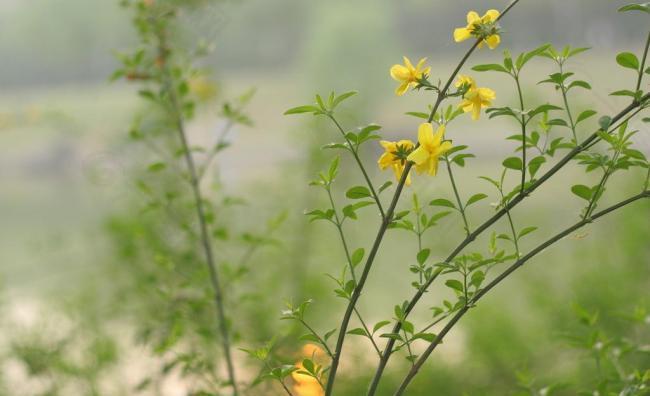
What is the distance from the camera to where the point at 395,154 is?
37 centimetres

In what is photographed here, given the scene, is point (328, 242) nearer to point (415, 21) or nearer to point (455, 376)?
point (455, 376)

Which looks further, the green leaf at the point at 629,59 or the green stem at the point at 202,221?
the green stem at the point at 202,221

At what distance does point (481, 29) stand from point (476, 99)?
3cm

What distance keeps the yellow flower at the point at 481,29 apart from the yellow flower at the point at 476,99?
0.02 meters

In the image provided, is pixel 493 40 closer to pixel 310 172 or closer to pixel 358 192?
pixel 358 192

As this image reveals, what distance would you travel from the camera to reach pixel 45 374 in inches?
47.3

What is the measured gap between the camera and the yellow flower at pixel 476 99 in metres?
0.38

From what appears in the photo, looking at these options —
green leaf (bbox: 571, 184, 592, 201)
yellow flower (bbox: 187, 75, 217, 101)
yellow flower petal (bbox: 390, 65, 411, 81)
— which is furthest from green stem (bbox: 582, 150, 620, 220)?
A: yellow flower (bbox: 187, 75, 217, 101)

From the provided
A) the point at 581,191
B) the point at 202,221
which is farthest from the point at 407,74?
the point at 202,221

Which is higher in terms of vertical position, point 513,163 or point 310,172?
point 310,172

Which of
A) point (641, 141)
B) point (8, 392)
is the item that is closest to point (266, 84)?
point (8, 392)

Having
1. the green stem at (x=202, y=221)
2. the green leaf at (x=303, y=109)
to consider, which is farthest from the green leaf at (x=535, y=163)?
the green stem at (x=202, y=221)

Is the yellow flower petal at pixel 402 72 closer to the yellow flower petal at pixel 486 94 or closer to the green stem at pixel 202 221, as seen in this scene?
the yellow flower petal at pixel 486 94

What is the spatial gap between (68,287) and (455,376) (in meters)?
1.24
